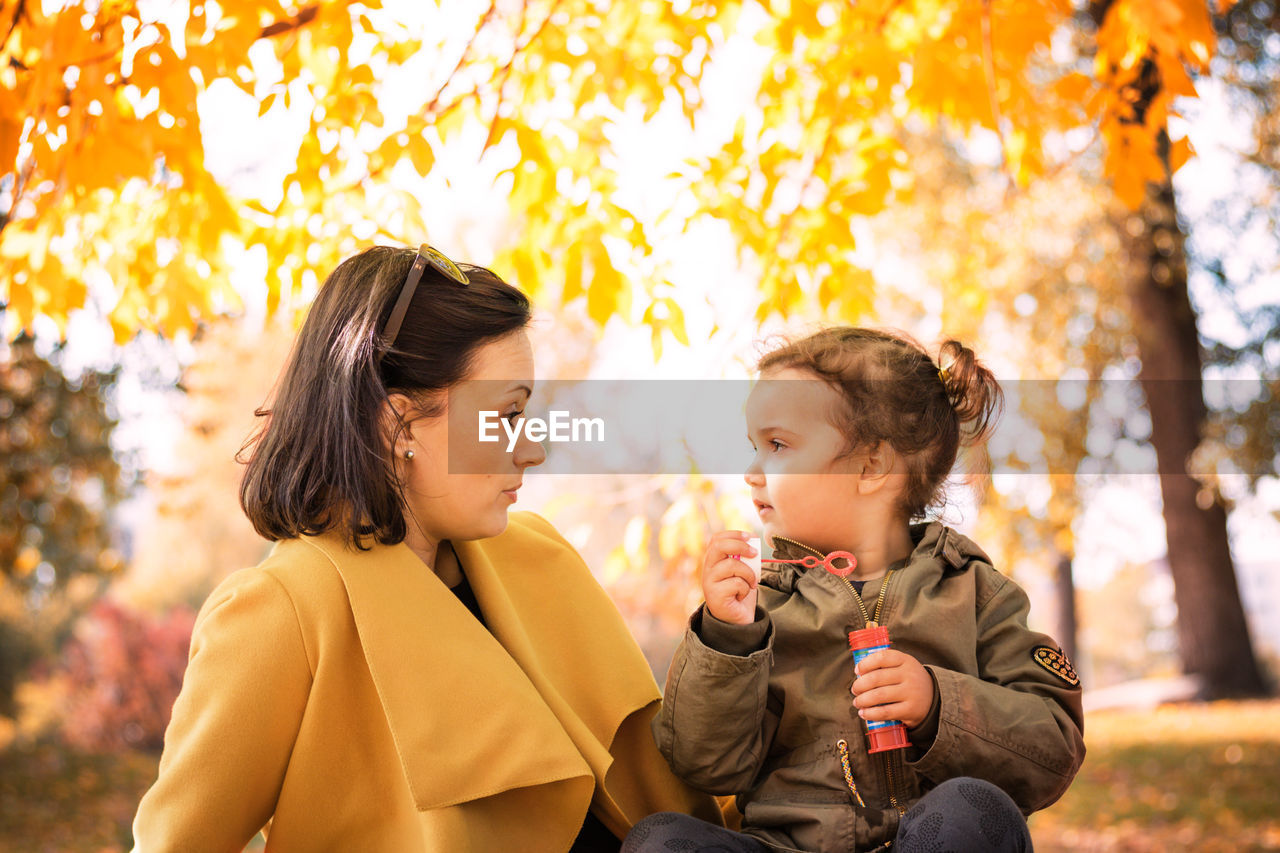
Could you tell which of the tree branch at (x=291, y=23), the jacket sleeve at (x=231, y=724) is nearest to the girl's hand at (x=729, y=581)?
the jacket sleeve at (x=231, y=724)

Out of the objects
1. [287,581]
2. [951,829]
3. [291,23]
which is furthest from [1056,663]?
[291,23]

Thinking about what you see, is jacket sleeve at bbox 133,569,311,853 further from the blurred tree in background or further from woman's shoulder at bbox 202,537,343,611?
the blurred tree in background

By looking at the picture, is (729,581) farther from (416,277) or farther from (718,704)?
(416,277)

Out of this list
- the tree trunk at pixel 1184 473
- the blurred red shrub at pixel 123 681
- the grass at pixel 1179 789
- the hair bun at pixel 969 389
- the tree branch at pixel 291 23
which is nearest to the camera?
the hair bun at pixel 969 389

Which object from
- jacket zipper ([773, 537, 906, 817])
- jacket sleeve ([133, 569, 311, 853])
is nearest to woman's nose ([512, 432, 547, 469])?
jacket sleeve ([133, 569, 311, 853])

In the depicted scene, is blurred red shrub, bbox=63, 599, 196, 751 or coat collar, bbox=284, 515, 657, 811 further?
blurred red shrub, bbox=63, 599, 196, 751

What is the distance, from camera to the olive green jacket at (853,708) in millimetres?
1600

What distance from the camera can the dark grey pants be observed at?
140cm

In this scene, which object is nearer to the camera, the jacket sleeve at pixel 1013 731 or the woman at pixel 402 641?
the woman at pixel 402 641

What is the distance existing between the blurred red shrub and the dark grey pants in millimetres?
10610

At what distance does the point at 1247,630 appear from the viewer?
29.0ft

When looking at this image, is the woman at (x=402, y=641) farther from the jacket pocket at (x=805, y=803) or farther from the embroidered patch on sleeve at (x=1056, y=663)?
the embroidered patch on sleeve at (x=1056, y=663)

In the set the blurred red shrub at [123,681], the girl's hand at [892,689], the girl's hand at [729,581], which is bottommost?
the blurred red shrub at [123,681]

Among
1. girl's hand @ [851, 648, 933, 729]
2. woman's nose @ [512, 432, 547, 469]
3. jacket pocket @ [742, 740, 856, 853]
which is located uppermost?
woman's nose @ [512, 432, 547, 469]
